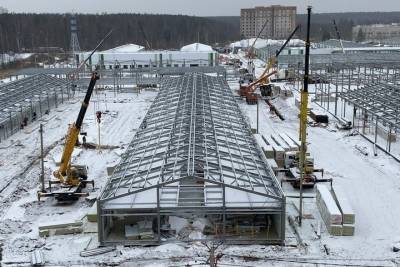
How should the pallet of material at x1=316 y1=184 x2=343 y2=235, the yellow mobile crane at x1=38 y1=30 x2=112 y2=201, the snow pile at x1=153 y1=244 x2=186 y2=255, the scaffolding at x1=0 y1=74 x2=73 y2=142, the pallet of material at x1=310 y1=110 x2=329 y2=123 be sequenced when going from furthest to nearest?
the pallet of material at x1=310 y1=110 x2=329 y2=123, the scaffolding at x1=0 y1=74 x2=73 y2=142, the yellow mobile crane at x1=38 y1=30 x2=112 y2=201, the pallet of material at x1=316 y1=184 x2=343 y2=235, the snow pile at x1=153 y1=244 x2=186 y2=255

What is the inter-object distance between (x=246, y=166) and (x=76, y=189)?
21.1 feet

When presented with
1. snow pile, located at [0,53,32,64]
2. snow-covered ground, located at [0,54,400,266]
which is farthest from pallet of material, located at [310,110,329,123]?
snow pile, located at [0,53,32,64]

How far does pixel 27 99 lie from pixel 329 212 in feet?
79.5

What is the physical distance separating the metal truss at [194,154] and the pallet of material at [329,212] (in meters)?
1.92

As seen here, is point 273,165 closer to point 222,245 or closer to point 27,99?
point 222,245

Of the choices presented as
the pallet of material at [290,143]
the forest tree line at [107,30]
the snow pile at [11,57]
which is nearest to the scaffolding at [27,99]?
the pallet of material at [290,143]

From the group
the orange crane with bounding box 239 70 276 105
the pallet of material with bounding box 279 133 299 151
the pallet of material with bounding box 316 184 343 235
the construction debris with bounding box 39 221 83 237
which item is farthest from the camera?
the orange crane with bounding box 239 70 276 105

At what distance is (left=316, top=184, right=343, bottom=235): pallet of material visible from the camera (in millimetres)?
15391

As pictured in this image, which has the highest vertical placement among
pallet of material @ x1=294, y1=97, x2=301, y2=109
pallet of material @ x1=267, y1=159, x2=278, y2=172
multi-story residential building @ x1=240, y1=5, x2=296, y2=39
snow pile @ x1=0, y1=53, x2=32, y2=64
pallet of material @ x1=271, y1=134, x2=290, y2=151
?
multi-story residential building @ x1=240, y1=5, x2=296, y2=39

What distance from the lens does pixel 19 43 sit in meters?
89.5

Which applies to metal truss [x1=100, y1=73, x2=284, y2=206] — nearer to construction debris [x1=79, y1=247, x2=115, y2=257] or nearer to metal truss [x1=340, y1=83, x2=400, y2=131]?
construction debris [x1=79, y1=247, x2=115, y2=257]

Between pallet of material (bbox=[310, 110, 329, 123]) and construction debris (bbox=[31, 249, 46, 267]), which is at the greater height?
pallet of material (bbox=[310, 110, 329, 123])

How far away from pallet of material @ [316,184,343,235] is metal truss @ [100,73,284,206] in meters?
1.92

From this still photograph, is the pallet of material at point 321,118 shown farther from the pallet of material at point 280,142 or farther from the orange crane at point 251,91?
the orange crane at point 251,91
